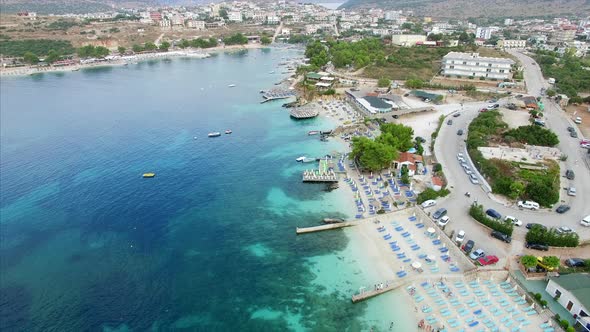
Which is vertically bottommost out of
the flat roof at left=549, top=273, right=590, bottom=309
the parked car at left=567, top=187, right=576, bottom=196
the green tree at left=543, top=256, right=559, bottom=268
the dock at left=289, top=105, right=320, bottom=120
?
the flat roof at left=549, top=273, right=590, bottom=309

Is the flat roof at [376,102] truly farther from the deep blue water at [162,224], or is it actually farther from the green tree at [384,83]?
the green tree at [384,83]

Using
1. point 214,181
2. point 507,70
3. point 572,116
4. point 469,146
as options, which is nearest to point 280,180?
point 214,181

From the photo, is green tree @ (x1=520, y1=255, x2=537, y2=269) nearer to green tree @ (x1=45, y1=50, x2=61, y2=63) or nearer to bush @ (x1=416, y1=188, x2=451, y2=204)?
bush @ (x1=416, y1=188, x2=451, y2=204)

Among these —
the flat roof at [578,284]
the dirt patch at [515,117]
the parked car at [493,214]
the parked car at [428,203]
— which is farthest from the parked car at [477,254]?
the dirt patch at [515,117]

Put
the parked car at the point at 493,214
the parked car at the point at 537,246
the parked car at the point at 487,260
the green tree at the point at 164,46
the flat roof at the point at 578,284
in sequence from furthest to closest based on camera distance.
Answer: the green tree at the point at 164,46
the parked car at the point at 493,214
the parked car at the point at 537,246
the parked car at the point at 487,260
the flat roof at the point at 578,284

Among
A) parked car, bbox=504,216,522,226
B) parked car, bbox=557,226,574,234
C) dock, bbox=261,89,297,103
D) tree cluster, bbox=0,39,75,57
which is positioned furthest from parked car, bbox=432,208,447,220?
tree cluster, bbox=0,39,75,57

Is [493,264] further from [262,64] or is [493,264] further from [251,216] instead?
[262,64]

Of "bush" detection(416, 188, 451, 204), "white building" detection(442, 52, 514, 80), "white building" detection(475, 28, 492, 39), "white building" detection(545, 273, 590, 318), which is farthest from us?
"white building" detection(475, 28, 492, 39)
